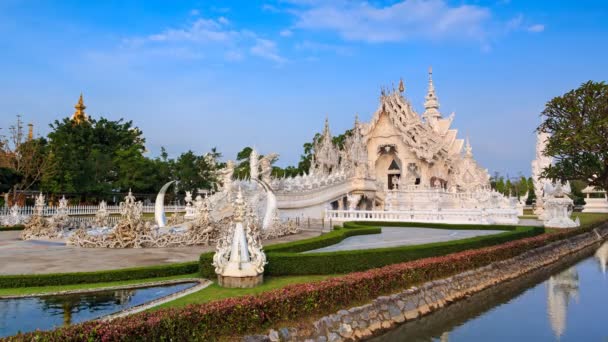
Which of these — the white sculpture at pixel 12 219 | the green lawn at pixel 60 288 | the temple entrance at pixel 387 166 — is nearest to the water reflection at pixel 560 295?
the green lawn at pixel 60 288

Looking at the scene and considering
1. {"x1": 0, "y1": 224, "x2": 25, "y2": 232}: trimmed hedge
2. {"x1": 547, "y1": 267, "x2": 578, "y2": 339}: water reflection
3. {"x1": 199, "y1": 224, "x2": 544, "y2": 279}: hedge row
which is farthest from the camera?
{"x1": 0, "y1": 224, "x2": 25, "y2": 232}: trimmed hedge

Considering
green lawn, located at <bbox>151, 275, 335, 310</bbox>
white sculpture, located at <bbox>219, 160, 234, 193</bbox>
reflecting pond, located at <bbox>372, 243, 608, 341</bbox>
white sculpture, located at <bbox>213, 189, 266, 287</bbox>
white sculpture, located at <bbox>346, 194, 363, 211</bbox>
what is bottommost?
reflecting pond, located at <bbox>372, 243, 608, 341</bbox>

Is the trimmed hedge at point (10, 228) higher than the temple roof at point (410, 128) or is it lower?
lower

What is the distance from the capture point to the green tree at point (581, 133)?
21.9 m

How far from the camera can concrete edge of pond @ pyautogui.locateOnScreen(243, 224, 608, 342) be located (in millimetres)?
8352

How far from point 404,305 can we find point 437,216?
16.5 meters

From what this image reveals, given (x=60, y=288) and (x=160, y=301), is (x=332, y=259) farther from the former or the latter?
(x=60, y=288)

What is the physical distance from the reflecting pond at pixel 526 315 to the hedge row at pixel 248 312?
43.2 inches

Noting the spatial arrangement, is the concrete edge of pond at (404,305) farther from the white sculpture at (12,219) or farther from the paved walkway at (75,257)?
the white sculpture at (12,219)

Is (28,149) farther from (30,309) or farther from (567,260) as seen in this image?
(567,260)

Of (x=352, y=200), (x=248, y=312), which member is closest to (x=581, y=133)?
(x=352, y=200)

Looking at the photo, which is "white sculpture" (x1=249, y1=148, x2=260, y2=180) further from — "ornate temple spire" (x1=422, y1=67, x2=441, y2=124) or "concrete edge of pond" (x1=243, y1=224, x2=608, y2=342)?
"ornate temple spire" (x1=422, y1=67, x2=441, y2=124)

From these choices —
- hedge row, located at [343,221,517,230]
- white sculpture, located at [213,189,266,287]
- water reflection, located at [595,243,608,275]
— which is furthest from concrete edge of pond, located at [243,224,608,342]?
hedge row, located at [343,221,517,230]

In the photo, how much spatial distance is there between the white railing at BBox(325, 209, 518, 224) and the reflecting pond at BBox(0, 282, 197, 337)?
18190 millimetres
